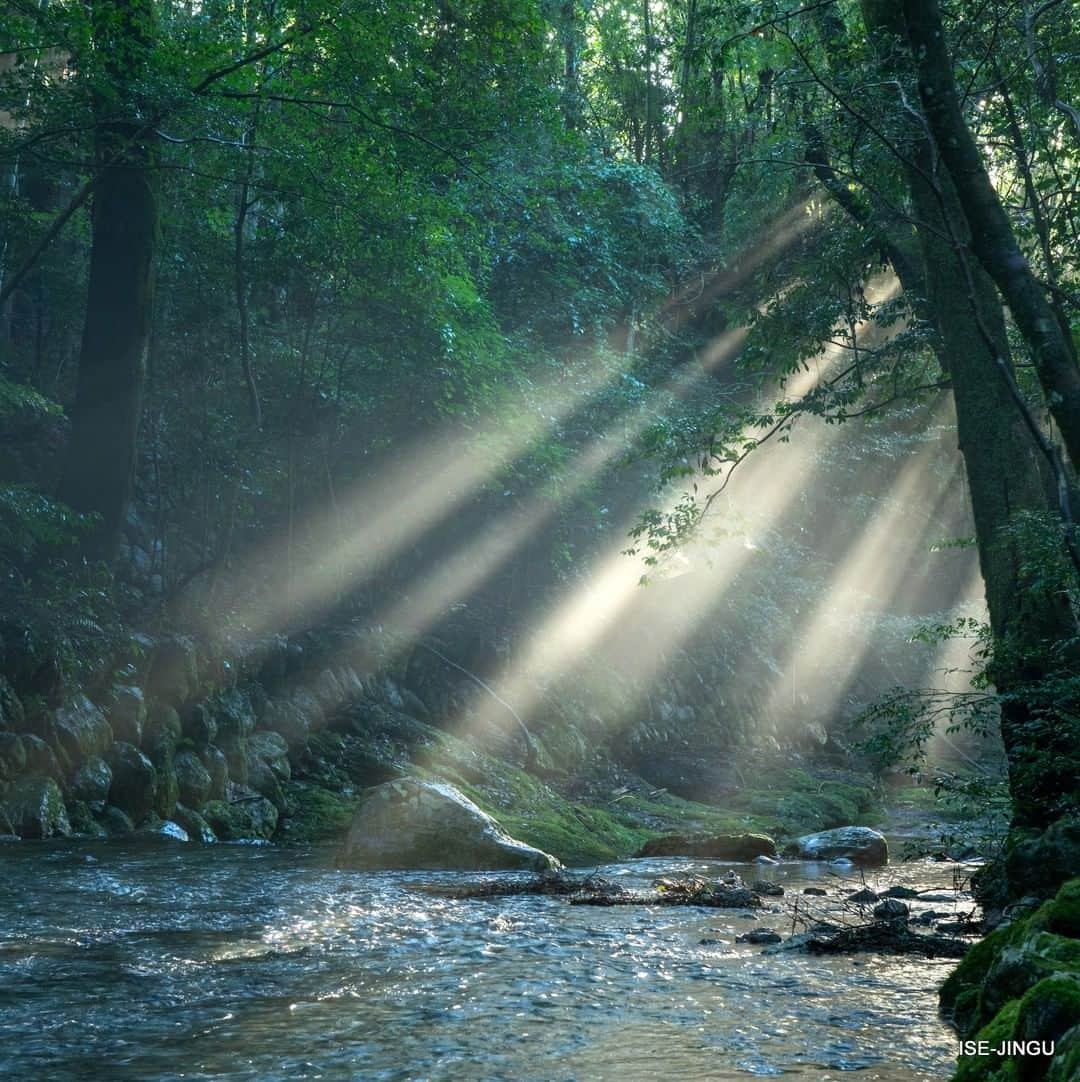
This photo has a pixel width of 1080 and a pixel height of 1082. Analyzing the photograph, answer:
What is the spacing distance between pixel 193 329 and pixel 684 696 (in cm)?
1419

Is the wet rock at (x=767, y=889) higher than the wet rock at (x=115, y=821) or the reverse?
the reverse

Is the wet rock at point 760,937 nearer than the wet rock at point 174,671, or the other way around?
the wet rock at point 760,937

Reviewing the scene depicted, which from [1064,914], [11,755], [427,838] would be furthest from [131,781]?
[1064,914]

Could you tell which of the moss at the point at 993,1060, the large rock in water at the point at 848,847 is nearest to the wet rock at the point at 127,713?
the large rock in water at the point at 848,847

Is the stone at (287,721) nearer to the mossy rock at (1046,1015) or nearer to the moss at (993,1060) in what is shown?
the moss at (993,1060)

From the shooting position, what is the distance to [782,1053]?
15.1 ft

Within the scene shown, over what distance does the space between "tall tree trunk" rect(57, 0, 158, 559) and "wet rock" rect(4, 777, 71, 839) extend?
349 cm

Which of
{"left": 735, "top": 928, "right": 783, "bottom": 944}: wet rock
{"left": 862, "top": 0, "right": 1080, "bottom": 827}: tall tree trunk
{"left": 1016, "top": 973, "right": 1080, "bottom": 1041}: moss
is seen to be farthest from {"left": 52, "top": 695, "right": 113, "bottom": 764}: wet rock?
{"left": 1016, "top": 973, "right": 1080, "bottom": 1041}: moss

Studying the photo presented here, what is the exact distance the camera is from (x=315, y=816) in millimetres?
14102

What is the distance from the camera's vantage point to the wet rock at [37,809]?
443 inches

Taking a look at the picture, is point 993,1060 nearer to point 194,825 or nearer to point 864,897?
point 864,897

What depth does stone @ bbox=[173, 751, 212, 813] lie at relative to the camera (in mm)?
13289

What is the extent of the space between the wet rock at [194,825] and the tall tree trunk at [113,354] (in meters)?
3.54

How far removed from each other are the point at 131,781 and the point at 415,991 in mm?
8159
